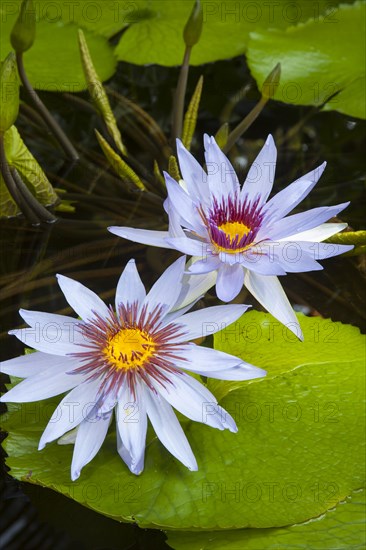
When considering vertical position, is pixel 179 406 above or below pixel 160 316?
below

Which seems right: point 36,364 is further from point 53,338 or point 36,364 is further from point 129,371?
point 129,371

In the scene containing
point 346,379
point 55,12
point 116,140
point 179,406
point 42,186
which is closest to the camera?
point 179,406

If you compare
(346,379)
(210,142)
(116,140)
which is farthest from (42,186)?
(346,379)

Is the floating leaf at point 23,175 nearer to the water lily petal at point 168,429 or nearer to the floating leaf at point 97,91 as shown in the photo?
the floating leaf at point 97,91

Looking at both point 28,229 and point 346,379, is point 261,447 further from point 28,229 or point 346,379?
point 28,229

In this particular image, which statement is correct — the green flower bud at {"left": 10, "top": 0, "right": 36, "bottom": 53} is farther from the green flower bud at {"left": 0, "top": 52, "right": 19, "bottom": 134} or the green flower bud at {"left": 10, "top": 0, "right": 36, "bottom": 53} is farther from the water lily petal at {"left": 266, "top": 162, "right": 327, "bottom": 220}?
the water lily petal at {"left": 266, "top": 162, "right": 327, "bottom": 220}

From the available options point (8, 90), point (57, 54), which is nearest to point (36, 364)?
point (8, 90)

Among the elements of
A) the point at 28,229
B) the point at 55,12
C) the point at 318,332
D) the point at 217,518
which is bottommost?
the point at 217,518

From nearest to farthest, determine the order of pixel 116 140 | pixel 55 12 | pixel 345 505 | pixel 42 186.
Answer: pixel 345 505 < pixel 42 186 < pixel 116 140 < pixel 55 12
